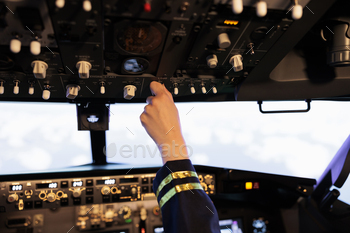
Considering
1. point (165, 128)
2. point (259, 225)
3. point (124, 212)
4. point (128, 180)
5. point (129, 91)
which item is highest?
point (129, 91)

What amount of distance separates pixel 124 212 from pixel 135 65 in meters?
1.11

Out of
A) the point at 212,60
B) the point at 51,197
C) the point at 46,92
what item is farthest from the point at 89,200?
the point at 212,60

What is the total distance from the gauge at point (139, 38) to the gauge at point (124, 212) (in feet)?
3.86

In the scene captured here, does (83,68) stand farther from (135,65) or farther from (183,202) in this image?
(183,202)

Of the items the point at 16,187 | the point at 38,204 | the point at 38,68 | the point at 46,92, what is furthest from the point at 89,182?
the point at 38,68

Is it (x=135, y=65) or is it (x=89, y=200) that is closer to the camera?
(x=135, y=65)

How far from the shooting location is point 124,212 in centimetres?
155

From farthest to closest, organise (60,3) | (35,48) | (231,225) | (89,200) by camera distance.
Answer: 1. (231,225)
2. (89,200)
3. (35,48)
4. (60,3)

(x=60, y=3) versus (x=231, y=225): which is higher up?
(x=60, y=3)

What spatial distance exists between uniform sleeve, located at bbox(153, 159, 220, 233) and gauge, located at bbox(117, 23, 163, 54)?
46cm

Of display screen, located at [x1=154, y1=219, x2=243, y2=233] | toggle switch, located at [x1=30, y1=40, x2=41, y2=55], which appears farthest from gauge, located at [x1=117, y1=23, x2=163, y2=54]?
display screen, located at [x1=154, y1=219, x2=243, y2=233]

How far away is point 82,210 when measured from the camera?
153cm

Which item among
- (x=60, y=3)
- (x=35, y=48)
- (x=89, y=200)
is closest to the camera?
(x=60, y=3)

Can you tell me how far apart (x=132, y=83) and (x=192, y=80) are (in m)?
0.31
